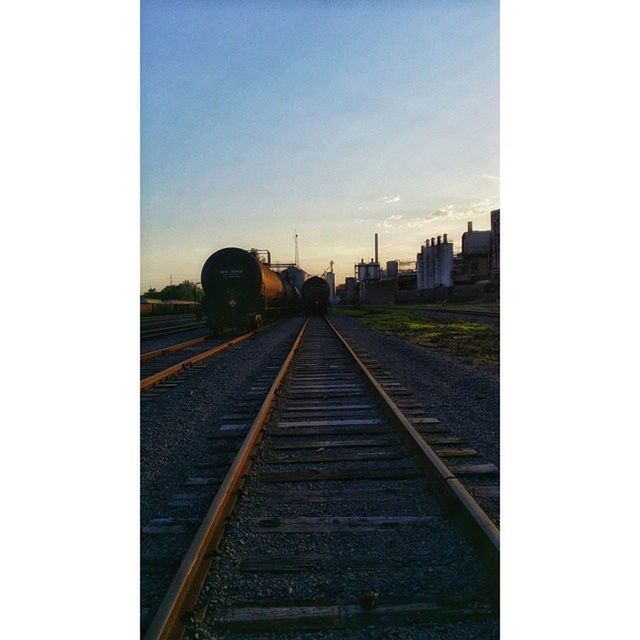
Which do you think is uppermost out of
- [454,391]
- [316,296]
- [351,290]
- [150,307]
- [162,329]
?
[351,290]

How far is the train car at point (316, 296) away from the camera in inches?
1167

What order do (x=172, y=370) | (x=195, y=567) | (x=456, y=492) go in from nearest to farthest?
(x=195, y=567) → (x=456, y=492) → (x=172, y=370)

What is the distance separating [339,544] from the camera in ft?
7.72

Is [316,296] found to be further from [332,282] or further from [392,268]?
[332,282]

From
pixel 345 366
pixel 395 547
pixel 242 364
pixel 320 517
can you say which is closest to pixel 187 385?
pixel 242 364

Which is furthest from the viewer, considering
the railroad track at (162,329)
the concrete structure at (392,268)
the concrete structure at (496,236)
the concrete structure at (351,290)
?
the concrete structure at (351,290)

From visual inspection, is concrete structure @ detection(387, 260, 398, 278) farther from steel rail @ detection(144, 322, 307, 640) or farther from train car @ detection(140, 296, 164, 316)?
steel rail @ detection(144, 322, 307, 640)

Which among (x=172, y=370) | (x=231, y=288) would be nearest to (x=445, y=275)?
(x=231, y=288)

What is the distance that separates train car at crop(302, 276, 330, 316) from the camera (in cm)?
2964

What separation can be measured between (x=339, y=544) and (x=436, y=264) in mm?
37373

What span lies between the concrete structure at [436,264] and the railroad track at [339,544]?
3220 cm

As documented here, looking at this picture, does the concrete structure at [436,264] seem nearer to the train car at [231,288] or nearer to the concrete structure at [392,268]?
the concrete structure at [392,268]

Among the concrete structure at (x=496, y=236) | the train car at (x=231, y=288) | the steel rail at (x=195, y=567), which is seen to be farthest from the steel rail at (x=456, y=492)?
the train car at (x=231, y=288)
